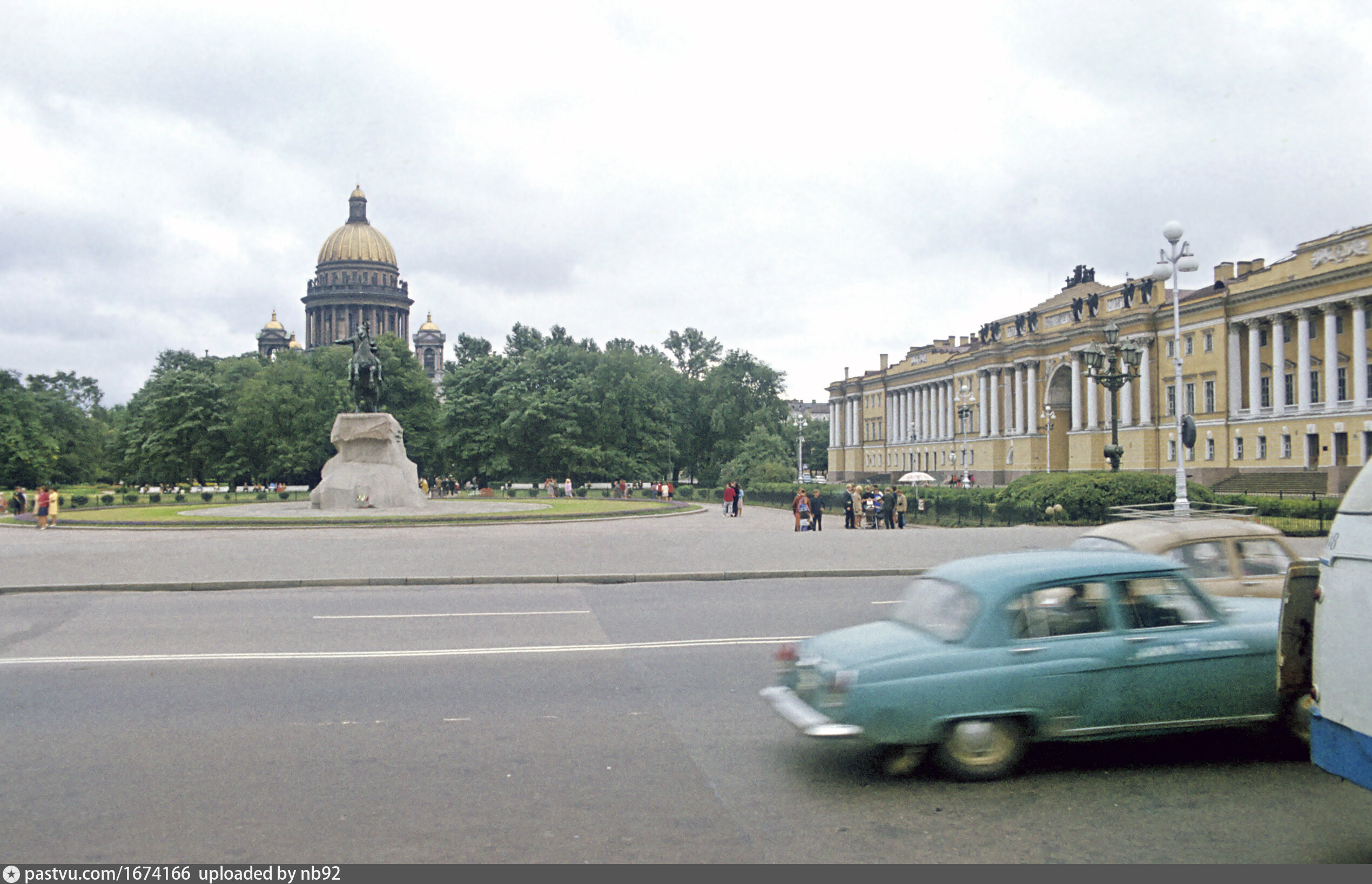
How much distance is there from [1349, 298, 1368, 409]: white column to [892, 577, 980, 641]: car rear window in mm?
67581

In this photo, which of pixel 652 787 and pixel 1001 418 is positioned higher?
pixel 1001 418

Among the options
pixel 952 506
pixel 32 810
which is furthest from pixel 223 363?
pixel 32 810

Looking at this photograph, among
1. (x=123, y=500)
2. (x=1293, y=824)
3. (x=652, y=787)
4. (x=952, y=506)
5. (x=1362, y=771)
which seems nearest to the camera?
(x=1362, y=771)

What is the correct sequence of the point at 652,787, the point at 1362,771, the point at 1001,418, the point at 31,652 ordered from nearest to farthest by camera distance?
the point at 1362,771 → the point at 652,787 → the point at 31,652 → the point at 1001,418

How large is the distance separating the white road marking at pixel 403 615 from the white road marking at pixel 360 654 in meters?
2.38

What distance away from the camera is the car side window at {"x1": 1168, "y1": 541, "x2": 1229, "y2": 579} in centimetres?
815

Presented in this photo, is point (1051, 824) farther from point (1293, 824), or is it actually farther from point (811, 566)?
point (811, 566)

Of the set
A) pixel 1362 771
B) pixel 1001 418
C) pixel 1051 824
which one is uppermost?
pixel 1001 418

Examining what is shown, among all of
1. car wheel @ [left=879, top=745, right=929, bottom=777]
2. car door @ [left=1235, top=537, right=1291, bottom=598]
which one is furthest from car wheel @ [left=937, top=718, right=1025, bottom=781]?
car door @ [left=1235, top=537, right=1291, bottom=598]

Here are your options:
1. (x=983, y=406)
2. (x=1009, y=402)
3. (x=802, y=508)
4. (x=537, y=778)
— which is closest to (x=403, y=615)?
(x=537, y=778)

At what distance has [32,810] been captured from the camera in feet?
18.5

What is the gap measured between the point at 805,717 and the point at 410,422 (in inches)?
3186

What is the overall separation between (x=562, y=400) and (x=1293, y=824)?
70.8m

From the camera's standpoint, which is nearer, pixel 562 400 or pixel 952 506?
pixel 952 506
